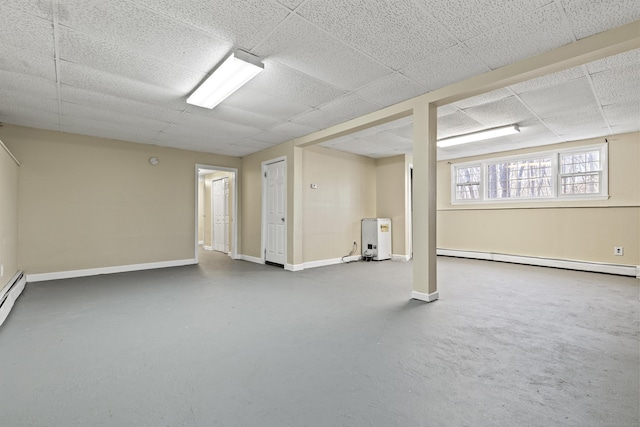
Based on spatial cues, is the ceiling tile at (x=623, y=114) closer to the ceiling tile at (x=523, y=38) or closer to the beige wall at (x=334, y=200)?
the ceiling tile at (x=523, y=38)

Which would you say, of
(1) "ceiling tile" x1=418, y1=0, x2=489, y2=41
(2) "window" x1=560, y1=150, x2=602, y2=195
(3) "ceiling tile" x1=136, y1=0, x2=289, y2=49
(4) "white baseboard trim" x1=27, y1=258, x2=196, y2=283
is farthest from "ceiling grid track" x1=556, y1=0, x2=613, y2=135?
(4) "white baseboard trim" x1=27, y1=258, x2=196, y2=283

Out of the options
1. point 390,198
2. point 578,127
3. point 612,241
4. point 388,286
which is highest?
point 578,127

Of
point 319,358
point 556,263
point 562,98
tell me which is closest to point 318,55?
Result: point 319,358

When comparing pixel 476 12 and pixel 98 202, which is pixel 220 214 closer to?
pixel 98 202

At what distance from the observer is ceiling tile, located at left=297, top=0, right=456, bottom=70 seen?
1.96 m

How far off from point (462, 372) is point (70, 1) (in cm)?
344

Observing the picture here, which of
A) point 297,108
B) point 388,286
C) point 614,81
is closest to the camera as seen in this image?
point 614,81

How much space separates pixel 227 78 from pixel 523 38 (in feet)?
Answer: 8.32

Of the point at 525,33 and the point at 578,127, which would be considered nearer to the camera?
the point at 525,33

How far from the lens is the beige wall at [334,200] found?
5613 mm

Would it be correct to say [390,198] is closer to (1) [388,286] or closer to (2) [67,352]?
(1) [388,286]

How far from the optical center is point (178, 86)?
3.09m

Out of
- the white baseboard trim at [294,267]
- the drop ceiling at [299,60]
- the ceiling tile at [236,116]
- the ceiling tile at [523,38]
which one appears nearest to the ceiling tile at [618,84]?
the drop ceiling at [299,60]

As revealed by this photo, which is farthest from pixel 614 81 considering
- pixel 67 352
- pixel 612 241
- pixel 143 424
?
pixel 67 352
